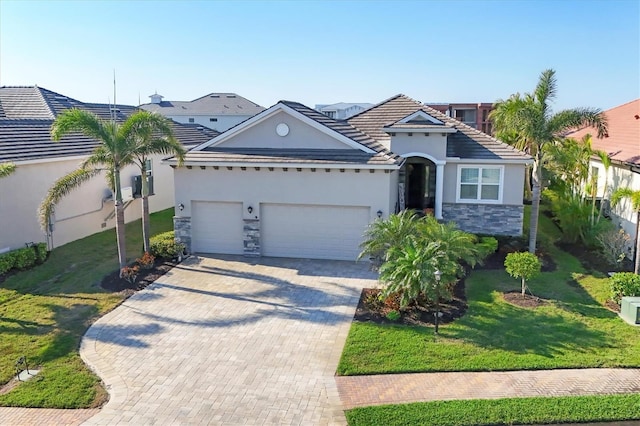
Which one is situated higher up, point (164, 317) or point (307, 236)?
point (307, 236)

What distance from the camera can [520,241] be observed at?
64.2 ft

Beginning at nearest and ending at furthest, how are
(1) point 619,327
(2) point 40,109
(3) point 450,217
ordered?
(1) point 619,327
(3) point 450,217
(2) point 40,109

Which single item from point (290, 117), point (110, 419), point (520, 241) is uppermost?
point (290, 117)

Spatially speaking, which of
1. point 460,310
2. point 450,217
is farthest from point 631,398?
point 450,217

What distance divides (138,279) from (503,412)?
11.5 meters

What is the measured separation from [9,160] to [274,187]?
29.1 feet

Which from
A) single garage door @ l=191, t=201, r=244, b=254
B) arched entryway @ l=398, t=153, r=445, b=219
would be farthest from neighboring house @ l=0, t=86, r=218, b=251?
arched entryway @ l=398, t=153, r=445, b=219

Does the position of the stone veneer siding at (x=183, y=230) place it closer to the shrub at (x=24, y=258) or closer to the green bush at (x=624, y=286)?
the shrub at (x=24, y=258)

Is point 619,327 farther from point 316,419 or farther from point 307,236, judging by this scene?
point 307,236

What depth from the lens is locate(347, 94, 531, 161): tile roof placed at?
20375 mm

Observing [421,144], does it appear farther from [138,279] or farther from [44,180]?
[44,180]

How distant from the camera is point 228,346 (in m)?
11.7

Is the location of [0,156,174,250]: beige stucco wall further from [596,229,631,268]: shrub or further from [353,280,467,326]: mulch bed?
[596,229,631,268]: shrub

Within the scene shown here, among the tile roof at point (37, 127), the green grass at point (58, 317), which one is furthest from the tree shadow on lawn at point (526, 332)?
the tile roof at point (37, 127)
